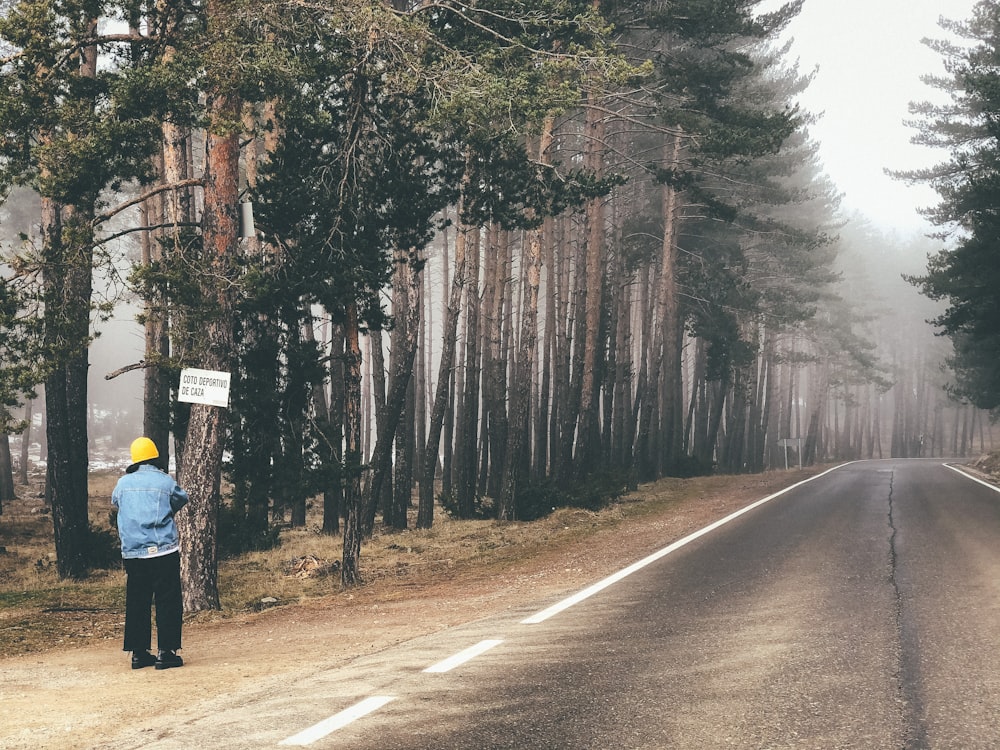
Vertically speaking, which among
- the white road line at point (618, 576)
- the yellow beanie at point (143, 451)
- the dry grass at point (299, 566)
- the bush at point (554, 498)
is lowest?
the dry grass at point (299, 566)

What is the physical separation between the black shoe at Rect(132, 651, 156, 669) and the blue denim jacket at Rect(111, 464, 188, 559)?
0.77 m

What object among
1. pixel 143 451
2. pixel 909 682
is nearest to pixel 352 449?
pixel 143 451

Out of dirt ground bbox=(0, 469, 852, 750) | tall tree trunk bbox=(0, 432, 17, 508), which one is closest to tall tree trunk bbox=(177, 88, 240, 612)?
dirt ground bbox=(0, 469, 852, 750)

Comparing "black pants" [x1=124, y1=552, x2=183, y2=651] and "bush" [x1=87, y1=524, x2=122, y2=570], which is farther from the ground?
"black pants" [x1=124, y1=552, x2=183, y2=651]

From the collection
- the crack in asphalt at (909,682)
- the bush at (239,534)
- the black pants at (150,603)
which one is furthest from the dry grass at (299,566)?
the crack in asphalt at (909,682)

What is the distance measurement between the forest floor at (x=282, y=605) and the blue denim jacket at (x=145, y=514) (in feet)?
3.16

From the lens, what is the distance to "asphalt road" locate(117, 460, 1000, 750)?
17.6 ft

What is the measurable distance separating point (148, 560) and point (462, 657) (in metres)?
2.62

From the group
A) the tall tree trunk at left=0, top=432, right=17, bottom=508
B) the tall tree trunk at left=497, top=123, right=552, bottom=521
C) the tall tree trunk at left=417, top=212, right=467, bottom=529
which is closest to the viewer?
the tall tree trunk at left=497, top=123, right=552, bottom=521

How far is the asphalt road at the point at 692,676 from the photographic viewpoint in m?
5.37

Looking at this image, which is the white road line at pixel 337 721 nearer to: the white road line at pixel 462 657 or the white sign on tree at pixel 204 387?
the white road line at pixel 462 657

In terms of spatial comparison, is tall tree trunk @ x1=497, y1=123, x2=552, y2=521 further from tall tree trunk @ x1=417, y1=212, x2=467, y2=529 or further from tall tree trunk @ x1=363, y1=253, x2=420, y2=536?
tall tree trunk @ x1=363, y1=253, x2=420, y2=536

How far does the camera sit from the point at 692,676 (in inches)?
264

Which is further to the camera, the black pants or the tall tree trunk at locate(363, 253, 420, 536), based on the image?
the tall tree trunk at locate(363, 253, 420, 536)
